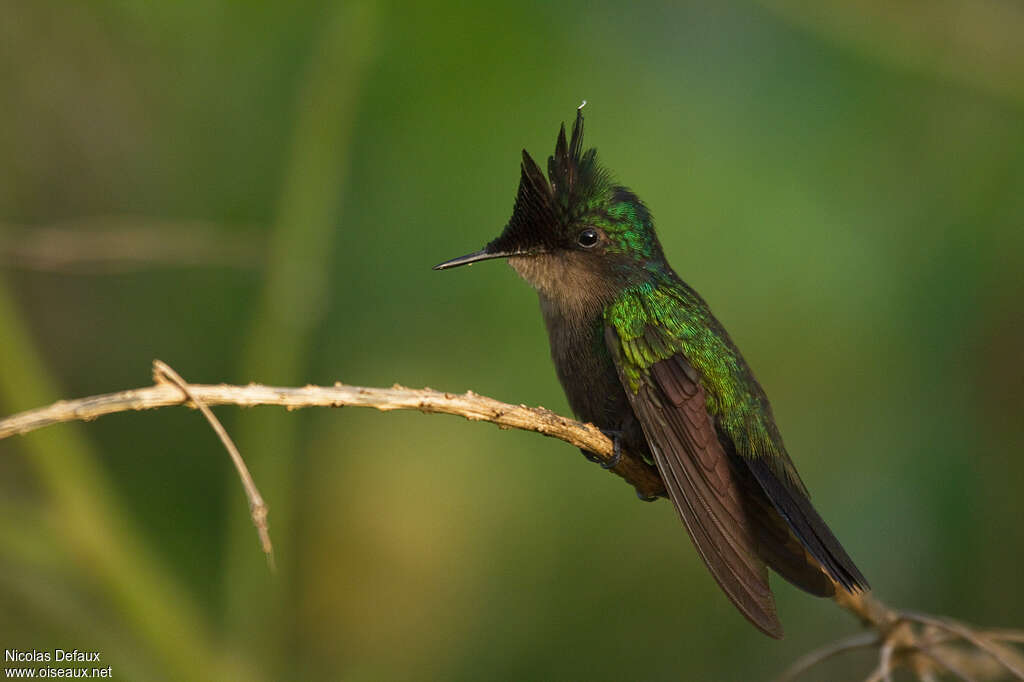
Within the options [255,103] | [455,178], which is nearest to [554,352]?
[455,178]

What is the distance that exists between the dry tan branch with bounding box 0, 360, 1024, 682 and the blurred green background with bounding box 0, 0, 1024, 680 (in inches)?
47.7

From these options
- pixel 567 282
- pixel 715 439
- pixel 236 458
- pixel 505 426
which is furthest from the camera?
pixel 567 282

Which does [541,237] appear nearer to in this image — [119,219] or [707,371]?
[707,371]

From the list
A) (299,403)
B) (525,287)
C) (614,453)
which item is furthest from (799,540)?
(525,287)

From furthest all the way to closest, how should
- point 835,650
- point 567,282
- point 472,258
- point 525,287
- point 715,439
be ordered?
point 525,287
point 567,282
point 472,258
point 715,439
point 835,650

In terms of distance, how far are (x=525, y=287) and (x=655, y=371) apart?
1.42 metres

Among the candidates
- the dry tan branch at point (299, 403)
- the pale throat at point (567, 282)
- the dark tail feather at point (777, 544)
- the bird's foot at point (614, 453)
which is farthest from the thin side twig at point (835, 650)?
the pale throat at point (567, 282)

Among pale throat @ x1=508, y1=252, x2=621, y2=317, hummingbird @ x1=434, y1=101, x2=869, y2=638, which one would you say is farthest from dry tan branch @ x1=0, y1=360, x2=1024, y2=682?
pale throat @ x1=508, y1=252, x2=621, y2=317

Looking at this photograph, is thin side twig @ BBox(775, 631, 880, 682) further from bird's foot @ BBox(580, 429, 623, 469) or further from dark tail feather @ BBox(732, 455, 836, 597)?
bird's foot @ BBox(580, 429, 623, 469)

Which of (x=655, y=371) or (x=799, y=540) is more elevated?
(x=655, y=371)

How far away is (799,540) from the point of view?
2.65m

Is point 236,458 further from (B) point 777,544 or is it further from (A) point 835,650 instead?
(B) point 777,544

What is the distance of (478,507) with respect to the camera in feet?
13.5

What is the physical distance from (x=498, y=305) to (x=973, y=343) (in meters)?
2.15
